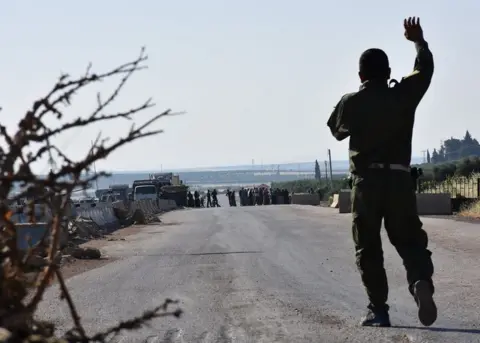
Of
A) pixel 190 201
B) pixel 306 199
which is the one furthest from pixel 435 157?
pixel 306 199

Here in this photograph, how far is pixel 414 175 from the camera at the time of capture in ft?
22.6

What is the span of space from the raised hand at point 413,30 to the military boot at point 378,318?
6.54 feet

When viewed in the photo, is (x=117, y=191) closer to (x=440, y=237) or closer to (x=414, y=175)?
(x=440, y=237)

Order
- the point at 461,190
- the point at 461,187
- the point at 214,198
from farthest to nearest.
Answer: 1. the point at 214,198
2. the point at 461,187
3. the point at 461,190

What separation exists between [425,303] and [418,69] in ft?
5.55

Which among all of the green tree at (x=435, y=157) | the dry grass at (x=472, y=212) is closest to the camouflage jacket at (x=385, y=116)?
the dry grass at (x=472, y=212)

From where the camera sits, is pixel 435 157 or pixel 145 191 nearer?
pixel 145 191

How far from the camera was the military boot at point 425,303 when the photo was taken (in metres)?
6.18

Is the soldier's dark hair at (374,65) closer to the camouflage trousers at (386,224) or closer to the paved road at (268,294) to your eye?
the camouflage trousers at (386,224)

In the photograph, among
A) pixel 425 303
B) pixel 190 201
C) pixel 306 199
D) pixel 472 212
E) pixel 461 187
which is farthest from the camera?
pixel 190 201

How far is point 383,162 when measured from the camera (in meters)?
6.57

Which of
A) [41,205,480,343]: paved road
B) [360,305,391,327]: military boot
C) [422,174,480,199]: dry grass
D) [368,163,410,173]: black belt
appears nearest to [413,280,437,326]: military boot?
[41,205,480,343]: paved road

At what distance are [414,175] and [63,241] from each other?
3897mm

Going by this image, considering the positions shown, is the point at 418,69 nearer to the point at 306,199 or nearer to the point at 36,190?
the point at 36,190
